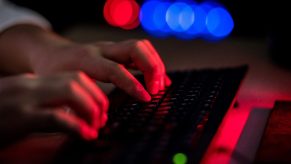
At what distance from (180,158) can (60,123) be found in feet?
0.37

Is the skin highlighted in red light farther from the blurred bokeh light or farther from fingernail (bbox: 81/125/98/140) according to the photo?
fingernail (bbox: 81/125/98/140)

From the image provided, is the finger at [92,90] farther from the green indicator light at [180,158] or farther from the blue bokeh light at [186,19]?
the blue bokeh light at [186,19]

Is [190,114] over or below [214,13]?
over

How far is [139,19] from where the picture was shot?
1239 millimetres

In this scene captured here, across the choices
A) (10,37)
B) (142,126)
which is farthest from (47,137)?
(10,37)

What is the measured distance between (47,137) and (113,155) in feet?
0.51

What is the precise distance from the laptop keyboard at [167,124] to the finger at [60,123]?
0.10 ft

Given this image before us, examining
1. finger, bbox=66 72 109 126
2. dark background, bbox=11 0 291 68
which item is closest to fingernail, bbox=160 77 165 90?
finger, bbox=66 72 109 126

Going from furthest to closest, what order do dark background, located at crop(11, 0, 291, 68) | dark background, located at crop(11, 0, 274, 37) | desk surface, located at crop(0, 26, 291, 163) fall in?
dark background, located at crop(11, 0, 274, 37)
dark background, located at crop(11, 0, 291, 68)
desk surface, located at crop(0, 26, 291, 163)

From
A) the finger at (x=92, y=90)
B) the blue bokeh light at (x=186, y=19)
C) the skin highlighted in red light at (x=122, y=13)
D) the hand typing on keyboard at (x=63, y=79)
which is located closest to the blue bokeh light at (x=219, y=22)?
the blue bokeh light at (x=186, y=19)

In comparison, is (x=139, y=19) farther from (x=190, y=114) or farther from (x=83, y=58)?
(x=190, y=114)

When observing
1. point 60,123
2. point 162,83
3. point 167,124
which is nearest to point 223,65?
point 162,83

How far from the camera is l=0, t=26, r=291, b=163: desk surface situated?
1.74ft

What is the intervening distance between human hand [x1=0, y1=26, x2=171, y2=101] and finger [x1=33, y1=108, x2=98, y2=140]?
0.17m
